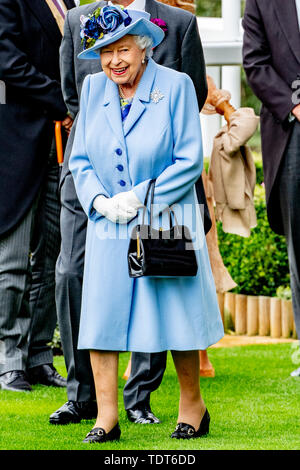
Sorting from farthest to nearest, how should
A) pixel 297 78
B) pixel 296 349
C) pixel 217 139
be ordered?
1. pixel 296 349
2. pixel 217 139
3. pixel 297 78

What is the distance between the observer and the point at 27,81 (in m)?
6.95

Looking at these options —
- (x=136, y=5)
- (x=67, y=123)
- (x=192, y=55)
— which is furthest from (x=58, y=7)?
(x=192, y=55)

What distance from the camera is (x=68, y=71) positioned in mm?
6172

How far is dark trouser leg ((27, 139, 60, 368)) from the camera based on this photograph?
290 inches

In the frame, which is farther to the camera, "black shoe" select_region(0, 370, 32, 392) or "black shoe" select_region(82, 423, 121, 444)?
"black shoe" select_region(0, 370, 32, 392)

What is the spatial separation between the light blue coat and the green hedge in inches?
198

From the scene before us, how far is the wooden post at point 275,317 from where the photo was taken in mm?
10062

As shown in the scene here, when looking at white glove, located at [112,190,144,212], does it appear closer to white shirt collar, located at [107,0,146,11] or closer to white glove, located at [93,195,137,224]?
white glove, located at [93,195,137,224]

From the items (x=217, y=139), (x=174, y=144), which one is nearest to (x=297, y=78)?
(x=217, y=139)

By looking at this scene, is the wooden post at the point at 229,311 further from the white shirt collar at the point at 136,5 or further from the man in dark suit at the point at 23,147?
the white shirt collar at the point at 136,5

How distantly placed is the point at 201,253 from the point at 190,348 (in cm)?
48

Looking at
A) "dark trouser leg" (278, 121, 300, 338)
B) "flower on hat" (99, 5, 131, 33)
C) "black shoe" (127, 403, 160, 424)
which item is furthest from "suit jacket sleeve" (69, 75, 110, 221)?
"dark trouser leg" (278, 121, 300, 338)

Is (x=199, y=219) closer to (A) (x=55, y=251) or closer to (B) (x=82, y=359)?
(B) (x=82, y=359)

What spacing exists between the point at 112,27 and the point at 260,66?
1.87 meters
